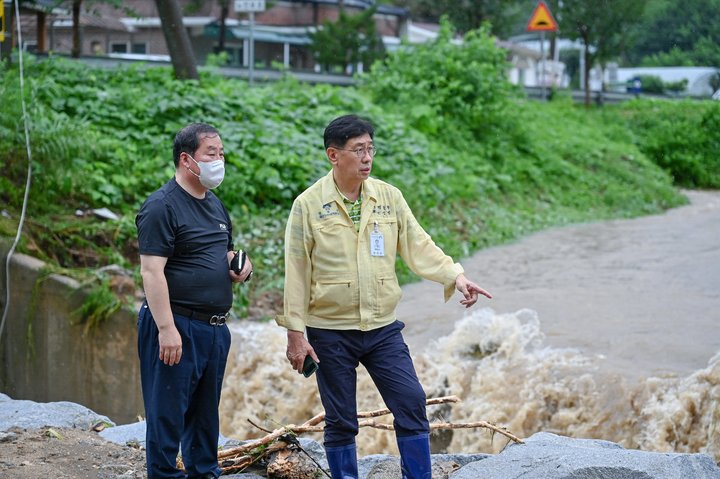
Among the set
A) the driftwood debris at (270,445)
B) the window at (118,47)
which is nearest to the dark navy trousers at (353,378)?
the driftwood debris at (270,445)

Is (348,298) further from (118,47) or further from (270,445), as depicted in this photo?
(118,47)

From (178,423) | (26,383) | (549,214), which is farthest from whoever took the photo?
(549,214)

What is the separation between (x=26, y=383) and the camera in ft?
34.8

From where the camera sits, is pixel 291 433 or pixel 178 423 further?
Answer: pixel 291 433

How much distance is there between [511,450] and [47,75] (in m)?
12.2

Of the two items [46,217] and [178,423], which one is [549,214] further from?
[178,423]

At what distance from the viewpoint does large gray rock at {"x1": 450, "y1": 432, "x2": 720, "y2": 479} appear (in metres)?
5.13

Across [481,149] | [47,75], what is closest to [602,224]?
[481,149]

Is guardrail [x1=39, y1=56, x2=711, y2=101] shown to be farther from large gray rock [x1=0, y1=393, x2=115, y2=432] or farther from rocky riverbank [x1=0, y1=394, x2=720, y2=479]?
rocky riverbank [x1=0, y1=394, x2=720, y2=479]

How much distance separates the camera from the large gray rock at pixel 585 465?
5129 mm

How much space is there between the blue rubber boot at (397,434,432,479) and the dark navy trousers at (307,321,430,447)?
0.10ft

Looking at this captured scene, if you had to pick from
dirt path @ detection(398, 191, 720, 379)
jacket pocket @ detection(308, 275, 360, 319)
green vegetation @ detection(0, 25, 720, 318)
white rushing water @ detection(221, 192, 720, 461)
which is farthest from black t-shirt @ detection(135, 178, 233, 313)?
green vegetation @ detection(0, 25, 720, 318)

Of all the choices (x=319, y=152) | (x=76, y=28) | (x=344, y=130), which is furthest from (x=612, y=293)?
(x=76, y=28)

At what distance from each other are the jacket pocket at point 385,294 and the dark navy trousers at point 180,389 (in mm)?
826
